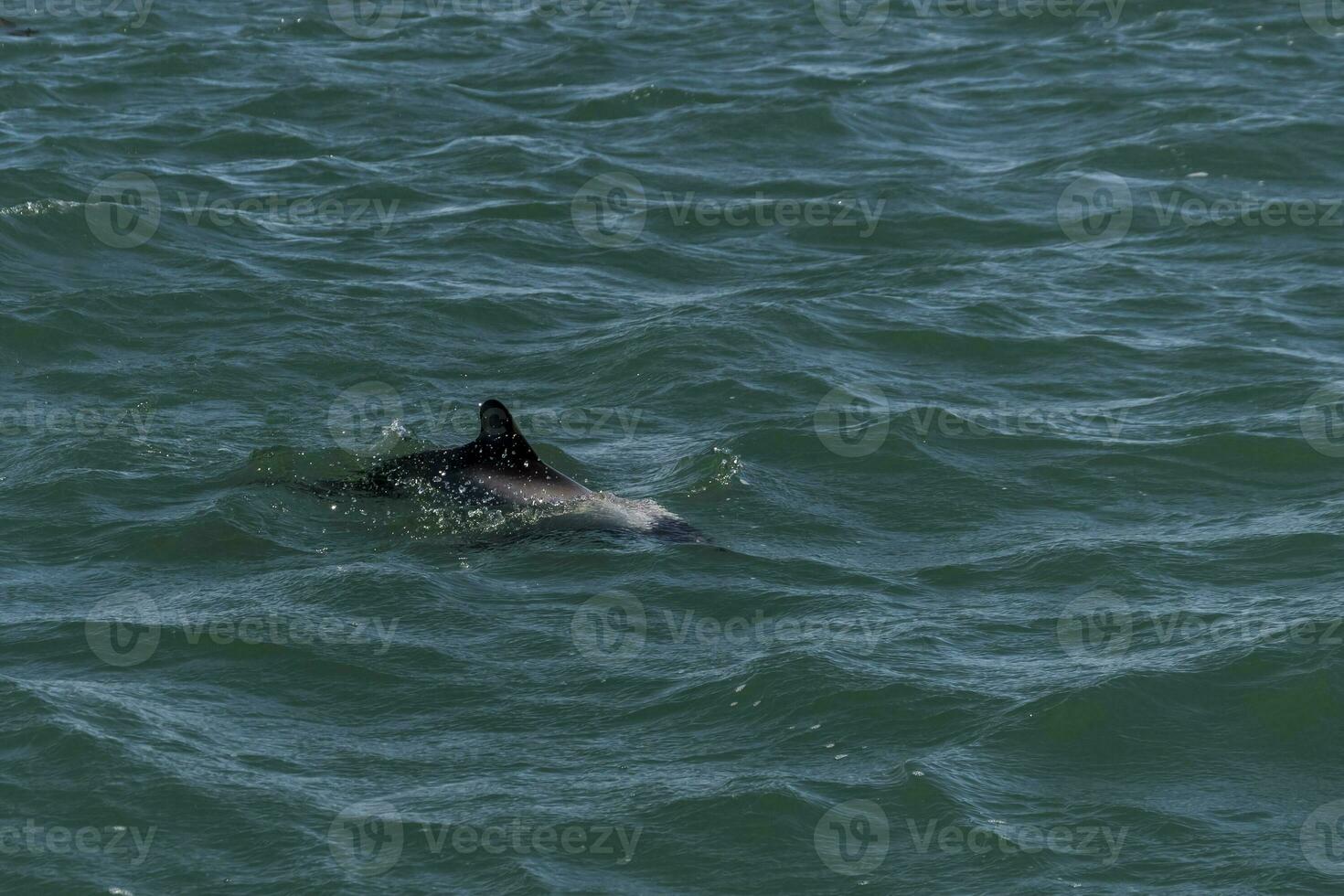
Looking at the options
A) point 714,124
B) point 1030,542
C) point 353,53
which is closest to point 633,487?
point 1030,542

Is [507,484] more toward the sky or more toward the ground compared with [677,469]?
more toward the sky

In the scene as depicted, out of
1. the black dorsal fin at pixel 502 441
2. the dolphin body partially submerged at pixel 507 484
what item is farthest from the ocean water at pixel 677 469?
the black dorsal fin at pixel 502 441

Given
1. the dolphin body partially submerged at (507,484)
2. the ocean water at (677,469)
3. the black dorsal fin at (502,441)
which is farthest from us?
the dolphin body partially submerged at (507,484)

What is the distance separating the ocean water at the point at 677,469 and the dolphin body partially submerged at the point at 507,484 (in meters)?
0.15

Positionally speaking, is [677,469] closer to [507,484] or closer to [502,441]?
[507,484]

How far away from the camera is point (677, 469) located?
1425 cm

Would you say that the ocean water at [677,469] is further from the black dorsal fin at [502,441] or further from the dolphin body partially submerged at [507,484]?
the black dorsal fin at [502,441]

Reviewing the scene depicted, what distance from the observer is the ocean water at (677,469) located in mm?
9789

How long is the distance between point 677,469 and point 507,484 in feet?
5.64

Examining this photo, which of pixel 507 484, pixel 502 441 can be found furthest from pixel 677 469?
pixel 502 441

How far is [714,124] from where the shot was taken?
23.5 metres

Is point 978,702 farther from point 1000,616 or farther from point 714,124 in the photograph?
point 714,124

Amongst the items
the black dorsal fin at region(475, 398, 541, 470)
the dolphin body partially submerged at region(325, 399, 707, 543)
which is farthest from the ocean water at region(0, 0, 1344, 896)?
the black dorsal fin at region(475, 398, 541, 470)

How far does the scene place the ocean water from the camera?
9789mm
